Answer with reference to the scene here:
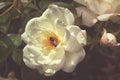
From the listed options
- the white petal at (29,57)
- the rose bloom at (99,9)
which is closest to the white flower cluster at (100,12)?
the rose bloom at (99,9)

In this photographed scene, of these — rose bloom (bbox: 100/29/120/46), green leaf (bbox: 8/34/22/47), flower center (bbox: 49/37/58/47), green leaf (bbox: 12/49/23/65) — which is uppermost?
rose bloom (bbox: 100/29/120/46)

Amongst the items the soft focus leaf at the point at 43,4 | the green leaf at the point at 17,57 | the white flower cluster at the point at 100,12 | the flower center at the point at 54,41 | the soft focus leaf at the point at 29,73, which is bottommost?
the soft focus leaf at the point at 29,73

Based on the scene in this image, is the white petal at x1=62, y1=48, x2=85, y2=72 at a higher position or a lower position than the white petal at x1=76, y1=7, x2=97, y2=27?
lower

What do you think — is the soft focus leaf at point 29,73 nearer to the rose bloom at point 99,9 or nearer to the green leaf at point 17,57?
the green leaf at point 17,57

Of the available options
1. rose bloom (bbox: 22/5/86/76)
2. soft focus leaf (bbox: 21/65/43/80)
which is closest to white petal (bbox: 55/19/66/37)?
rose bloom (bbox: 22/5/86/76)

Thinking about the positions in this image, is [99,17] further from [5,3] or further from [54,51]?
[5,3]

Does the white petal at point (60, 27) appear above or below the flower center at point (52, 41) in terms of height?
above

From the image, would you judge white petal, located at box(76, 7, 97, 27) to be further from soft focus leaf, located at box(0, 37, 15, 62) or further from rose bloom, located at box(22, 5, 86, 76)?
soft focus leaf, located at box(0, 37, 15, 62)
